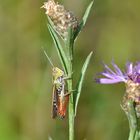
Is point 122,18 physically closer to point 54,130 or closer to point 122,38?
point 122,38

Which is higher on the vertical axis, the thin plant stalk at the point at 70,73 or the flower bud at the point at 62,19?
the flower bud at the point at 62,19

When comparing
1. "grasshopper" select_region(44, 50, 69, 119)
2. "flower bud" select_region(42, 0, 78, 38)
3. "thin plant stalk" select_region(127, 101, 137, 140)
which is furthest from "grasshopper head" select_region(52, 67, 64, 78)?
"thin plant stalk" select_region(127, 101, 137, 140)

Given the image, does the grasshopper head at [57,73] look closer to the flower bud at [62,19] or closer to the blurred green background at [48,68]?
the flower bud at [62,19]

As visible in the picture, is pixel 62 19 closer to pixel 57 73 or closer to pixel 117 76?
pixel 57 73

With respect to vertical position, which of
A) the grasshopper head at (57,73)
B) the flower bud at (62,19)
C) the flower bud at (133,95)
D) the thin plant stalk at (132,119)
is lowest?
the thin plant stalk at (132,119)

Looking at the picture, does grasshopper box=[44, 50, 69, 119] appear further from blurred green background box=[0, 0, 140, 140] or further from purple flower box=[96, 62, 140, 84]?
blurred green background box=[0, 0, 140, 140]

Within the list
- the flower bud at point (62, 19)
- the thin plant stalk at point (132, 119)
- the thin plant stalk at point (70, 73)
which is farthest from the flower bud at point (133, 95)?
the flower bud at point (62, 19)

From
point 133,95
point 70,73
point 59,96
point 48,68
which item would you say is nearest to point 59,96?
point 59,96

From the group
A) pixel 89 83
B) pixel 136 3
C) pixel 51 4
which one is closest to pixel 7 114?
pixel 89 83
